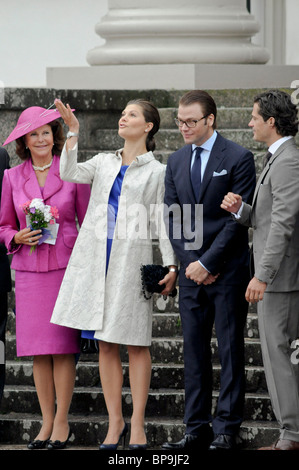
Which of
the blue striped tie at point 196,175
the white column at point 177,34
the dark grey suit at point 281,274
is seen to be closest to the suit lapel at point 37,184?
the blue striped tie at point 196,175

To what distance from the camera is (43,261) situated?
24.9 feet

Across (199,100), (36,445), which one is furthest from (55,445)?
(199,100)

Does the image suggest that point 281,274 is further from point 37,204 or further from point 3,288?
point 3,288

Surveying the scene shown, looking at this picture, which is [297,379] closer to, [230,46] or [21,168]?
[21,168]

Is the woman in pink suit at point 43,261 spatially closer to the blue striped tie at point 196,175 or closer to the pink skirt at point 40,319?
the pink skirt at point 40,319

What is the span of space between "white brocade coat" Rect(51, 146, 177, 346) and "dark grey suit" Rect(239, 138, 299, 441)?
0.61 m

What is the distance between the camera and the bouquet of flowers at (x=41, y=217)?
7480 mm

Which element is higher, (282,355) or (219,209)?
(219,209)

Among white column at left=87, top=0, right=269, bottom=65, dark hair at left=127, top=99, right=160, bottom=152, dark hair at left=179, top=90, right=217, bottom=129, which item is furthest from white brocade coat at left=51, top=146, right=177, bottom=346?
white column at left=87, top=0, right=269, bottom=65

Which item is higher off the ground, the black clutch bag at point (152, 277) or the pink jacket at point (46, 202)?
the pink jacket at point (46, 202)

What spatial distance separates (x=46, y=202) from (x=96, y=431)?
4.10 feet

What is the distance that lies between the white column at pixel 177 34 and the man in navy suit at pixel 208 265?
2.78 meters

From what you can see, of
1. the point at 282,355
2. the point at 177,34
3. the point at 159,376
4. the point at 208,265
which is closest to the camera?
the point at 282,355

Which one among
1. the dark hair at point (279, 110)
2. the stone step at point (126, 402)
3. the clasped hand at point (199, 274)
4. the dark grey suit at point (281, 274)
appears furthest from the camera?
the stone step at point (126, 402)
